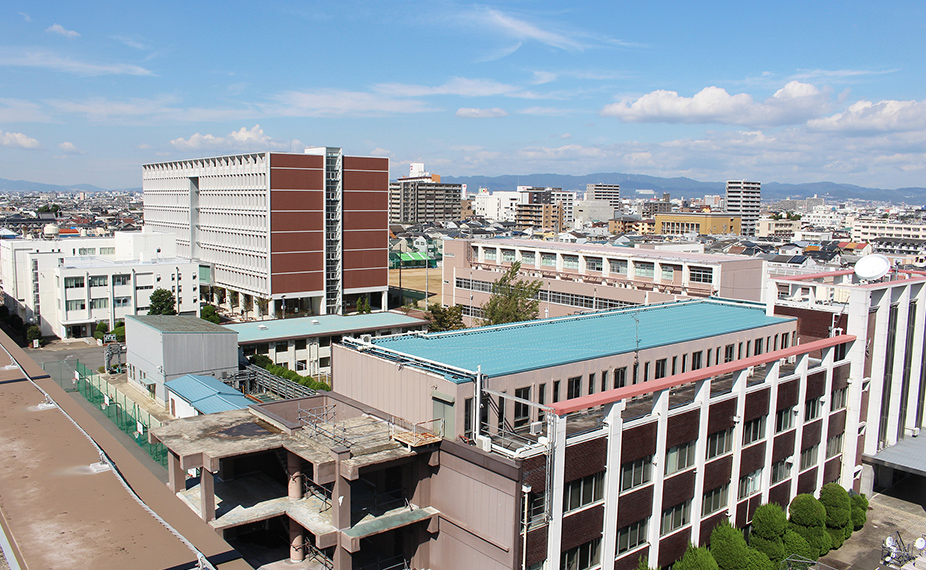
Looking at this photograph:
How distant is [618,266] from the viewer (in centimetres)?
5844

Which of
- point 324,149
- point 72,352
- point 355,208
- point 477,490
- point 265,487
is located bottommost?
point 72,352

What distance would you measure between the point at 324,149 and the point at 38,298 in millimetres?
32355

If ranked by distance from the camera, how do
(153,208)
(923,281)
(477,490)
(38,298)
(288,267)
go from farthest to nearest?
1. (153,208)
2. (288,267)
3. (38,298)
4. (923,281)
5. (477,490)

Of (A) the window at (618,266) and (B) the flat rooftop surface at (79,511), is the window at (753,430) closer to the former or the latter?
(B) the flat rooftop surface at (79,511)

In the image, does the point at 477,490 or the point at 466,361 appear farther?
the point at 466,361

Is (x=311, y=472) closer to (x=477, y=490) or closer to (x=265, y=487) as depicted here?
(x=265, y=487)

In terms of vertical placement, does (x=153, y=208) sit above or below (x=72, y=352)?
above

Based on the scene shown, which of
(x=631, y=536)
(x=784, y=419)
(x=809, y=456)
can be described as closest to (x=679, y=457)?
(x=631, y=536)

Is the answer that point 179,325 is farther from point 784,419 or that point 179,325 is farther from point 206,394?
point 784,419

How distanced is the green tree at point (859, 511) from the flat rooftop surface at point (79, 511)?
2816cm

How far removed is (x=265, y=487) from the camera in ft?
76.6

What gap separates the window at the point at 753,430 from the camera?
2652cm

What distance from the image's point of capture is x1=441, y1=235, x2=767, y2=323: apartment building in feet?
173

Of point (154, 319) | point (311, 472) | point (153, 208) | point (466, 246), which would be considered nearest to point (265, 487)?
point (311, 472)
